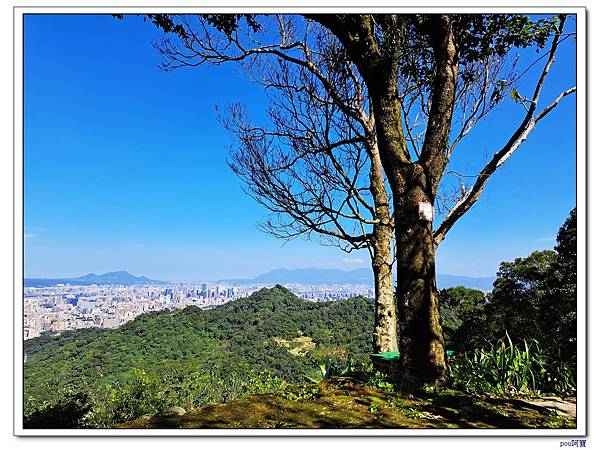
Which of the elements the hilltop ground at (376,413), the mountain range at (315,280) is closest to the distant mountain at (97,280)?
the mountain range at (315,280)

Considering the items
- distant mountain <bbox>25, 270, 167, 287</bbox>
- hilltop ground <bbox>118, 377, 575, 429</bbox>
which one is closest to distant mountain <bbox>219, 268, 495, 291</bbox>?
hilltop ground <bbox>118, 377, 575, 429</bbox>

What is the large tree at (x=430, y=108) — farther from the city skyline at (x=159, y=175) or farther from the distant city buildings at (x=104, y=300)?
the distant city buildings at (x=104, y=300)

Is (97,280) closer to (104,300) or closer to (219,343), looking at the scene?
(104,300)

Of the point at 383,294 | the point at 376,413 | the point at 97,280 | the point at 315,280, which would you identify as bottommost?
the point at 376,413

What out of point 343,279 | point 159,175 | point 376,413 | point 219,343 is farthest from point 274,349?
point 376,413

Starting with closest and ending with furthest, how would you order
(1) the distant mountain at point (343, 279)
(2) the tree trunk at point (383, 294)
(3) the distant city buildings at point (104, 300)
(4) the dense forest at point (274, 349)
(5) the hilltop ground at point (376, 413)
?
(5) the hilltop ground at point (376, 413) < (4) the dense forest at point (274, 349) < (3) the distant city buildings at point (104, 300) < (1) the distant mountain at point (343, 279) < (2) the tree trunk at point (383, 294)
